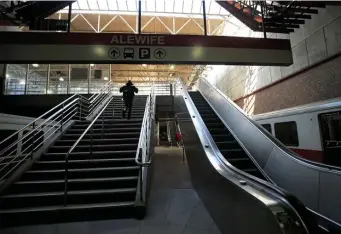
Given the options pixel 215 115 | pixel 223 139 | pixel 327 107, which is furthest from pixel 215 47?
pixel 327 107

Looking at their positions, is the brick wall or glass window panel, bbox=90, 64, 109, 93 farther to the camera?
glass window panel, bbox=90, 64, 109, 93

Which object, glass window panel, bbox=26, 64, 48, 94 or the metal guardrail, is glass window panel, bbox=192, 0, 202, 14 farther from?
the metal guardrail

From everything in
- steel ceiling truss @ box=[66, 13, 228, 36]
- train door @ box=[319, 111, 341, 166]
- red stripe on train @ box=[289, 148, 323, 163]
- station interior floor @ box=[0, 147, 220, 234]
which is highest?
steel ceiling truss @ box=[66, 13, 228, 36]

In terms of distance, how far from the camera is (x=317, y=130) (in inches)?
197

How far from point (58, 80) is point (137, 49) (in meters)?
11.1

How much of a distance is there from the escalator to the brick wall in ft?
8.05

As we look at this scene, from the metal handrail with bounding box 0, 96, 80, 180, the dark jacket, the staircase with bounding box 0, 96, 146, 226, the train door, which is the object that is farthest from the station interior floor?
the dark jacket

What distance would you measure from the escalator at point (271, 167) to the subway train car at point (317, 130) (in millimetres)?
952

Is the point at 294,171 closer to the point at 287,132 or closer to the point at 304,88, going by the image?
the point at 287,132

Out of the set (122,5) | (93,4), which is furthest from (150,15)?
(93,4)

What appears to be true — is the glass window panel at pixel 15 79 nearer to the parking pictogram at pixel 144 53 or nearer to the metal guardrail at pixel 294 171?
the parking pictogram at pixel 144 53

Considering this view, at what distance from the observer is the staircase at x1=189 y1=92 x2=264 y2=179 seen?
17.0 ft

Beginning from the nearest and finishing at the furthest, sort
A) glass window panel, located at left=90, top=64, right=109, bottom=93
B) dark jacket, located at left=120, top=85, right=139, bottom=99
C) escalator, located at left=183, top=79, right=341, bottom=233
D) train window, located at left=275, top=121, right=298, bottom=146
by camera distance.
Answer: escalator, located at left=183, top=79, right=341, bottom=233 < train window, located at left=275, top=121, right=298, bottom=146 < dark jacket, located at left=120, top=85, right=139, bottom=99 < glass window panel, located at left=90, top=64, right=109, bottom=93

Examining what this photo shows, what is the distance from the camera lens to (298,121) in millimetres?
5629
